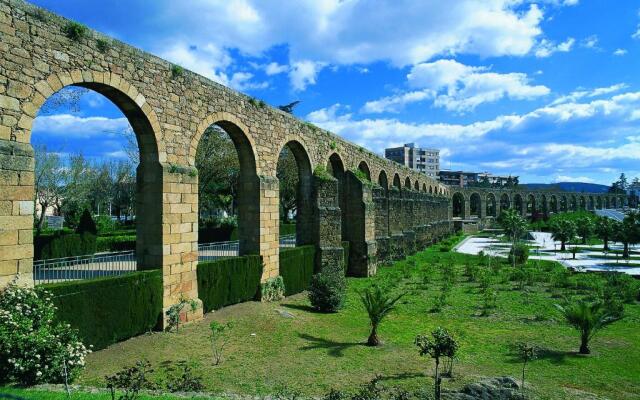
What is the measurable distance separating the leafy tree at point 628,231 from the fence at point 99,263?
20.1 metres

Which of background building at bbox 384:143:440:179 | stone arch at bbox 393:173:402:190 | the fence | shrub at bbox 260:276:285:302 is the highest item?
background building at bbox 384:143:440:179

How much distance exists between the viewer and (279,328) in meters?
10.2

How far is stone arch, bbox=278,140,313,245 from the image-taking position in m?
16.6

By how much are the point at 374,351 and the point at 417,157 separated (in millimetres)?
117963

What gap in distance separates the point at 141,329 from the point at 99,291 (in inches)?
52.3

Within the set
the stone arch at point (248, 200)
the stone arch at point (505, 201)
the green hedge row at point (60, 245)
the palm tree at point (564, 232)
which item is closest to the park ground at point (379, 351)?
the stone arch at point (248, 200)

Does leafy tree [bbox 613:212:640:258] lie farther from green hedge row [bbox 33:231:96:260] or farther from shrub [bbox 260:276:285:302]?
green hedge row [bbox 33:231:96:260]

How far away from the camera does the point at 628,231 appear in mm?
27094

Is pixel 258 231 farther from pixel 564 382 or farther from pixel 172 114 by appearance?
pixel 564 382

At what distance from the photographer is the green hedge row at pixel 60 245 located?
1902 centimetres

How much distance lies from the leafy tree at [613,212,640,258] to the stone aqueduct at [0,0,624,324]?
64.9 feet

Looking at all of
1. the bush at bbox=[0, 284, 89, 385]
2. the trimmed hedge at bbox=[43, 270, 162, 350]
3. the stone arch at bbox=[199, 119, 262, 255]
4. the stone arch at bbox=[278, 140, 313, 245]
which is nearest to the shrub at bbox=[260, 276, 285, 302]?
the stone arch at bbox=[199, 119, 262, 255]

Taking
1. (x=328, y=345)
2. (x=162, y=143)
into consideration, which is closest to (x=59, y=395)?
(x=328, y=345)

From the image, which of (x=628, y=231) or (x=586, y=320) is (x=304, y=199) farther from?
(x=628, y=231)
